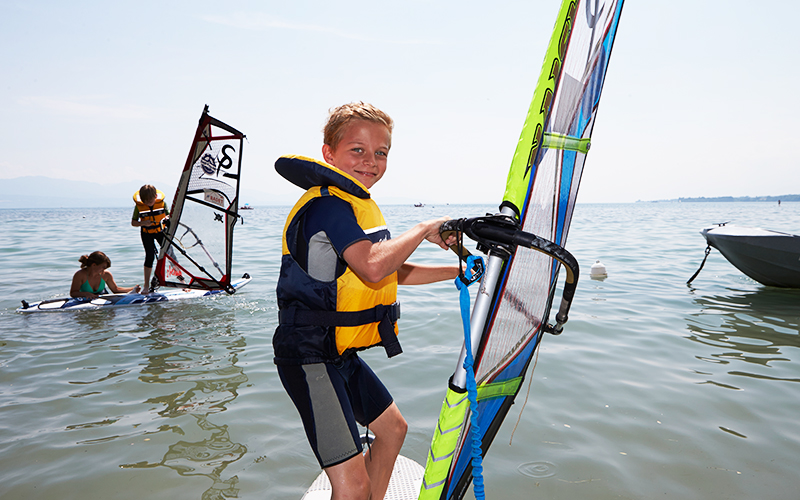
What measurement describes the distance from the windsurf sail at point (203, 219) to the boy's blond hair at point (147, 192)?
0.58m

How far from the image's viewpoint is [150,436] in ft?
12.4

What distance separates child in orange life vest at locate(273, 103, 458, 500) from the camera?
179cm

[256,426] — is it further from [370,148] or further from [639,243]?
[639,243]

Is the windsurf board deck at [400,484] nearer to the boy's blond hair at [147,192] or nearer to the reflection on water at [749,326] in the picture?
the reflection on water at [749,326]

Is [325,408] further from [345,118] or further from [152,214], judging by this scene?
[152,214]

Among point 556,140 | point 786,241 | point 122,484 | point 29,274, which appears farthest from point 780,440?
point 29,274

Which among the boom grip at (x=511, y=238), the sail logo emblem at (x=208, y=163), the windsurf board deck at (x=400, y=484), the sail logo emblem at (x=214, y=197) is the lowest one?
the windsurf board deck at (x=400, y=484)

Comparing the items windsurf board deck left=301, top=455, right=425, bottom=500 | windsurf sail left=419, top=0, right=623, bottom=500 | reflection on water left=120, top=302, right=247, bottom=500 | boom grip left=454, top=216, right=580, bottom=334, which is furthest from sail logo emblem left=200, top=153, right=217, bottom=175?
boom grip left=454, top=216, right=580, bottom=334

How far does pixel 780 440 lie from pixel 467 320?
388cm

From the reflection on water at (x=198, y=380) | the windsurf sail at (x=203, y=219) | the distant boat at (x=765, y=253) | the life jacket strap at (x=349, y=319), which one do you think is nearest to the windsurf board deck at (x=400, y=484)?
the reflection on water at (x=198, y=380)

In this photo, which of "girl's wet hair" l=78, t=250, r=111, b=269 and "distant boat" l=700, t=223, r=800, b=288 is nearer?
"distant boat" l=700, t=223, r=800, b=288

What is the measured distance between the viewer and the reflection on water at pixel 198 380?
338 cm

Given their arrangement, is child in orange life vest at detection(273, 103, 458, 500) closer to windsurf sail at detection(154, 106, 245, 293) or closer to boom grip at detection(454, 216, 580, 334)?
boom grip at detection(454, 216, 580, 334)

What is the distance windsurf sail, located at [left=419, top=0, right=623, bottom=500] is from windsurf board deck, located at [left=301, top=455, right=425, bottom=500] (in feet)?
4.46
